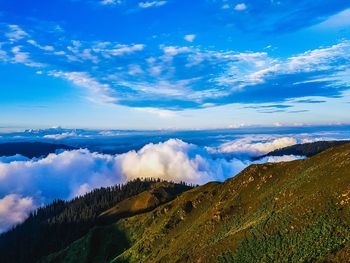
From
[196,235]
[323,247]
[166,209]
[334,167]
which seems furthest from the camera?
[166,209]

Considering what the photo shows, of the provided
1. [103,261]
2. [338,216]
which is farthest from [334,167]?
[103,261]

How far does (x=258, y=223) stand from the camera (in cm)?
10094

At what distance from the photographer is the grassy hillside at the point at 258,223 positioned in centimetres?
8181

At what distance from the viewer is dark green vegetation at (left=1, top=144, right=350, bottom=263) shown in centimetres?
8175

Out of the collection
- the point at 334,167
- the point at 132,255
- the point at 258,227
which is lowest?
the point at 132,255

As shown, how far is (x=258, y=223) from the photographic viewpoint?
331ft

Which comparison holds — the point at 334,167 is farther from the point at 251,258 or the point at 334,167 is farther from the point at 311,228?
the point at 251,258

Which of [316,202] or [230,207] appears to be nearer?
[316,202]

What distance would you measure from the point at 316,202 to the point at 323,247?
2070 centimetres

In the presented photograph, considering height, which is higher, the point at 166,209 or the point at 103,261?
the point at 166,209

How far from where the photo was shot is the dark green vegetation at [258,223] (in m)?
81.8

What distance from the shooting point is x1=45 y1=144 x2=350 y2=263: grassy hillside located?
81.8m

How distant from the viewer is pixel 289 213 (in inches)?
3760

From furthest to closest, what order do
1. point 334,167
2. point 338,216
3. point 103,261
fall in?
point 103,261 → point 334,167 → point 338,216
